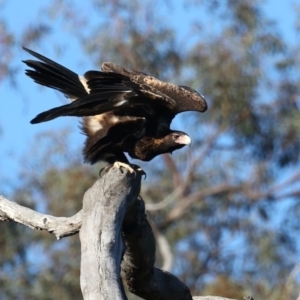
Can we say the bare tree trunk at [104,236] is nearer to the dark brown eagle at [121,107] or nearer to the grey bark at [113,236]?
the grey bark at [113,236]

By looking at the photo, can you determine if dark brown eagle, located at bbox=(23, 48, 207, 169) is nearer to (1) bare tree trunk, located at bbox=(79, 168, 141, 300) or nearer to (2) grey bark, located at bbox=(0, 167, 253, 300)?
(2) grey bark, located at bbox=(0, 167, 253, 300)

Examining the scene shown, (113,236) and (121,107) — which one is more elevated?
(121,107)

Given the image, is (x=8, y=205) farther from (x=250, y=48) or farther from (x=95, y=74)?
(x=250, y=48)

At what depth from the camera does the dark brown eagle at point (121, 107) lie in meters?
5.18

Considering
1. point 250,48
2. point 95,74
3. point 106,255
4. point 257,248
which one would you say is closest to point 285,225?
point 257,248

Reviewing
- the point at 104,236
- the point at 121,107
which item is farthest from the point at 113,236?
the point at 121,107

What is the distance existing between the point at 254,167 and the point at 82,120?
8138 mm

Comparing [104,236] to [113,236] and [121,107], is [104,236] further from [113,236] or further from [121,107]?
[121,107]

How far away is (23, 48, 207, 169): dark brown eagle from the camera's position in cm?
518

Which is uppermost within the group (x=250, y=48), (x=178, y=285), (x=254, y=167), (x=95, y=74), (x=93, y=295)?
(x=250, y=48)

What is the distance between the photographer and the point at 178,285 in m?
4.75

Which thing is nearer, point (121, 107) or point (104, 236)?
point (104, 236)

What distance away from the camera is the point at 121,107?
549 cm

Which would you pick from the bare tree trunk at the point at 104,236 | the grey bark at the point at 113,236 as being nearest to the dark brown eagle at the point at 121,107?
the grey bark at the point at 113,236
